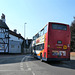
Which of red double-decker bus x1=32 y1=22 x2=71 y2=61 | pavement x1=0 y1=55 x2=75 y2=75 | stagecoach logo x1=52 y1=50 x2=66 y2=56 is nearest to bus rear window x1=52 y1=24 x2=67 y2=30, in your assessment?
red double-decker bus x1=32 y1=22 x2=71 y2=61

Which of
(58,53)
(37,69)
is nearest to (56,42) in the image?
(58,53)

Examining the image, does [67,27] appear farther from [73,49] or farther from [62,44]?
[73,49]

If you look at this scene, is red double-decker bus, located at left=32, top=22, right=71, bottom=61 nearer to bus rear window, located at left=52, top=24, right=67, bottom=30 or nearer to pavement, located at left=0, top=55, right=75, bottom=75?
bus rear window, located at left=52, top=24, right=67, bottom=30

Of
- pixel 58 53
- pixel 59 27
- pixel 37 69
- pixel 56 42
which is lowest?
pixel 37 69

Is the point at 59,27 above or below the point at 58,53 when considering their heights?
above

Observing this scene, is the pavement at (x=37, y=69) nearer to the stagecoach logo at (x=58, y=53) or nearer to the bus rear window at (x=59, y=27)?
the stagecoach logo at (x=58, y=53)

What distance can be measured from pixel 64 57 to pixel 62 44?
135cm

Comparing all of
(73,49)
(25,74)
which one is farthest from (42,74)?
(73,49)

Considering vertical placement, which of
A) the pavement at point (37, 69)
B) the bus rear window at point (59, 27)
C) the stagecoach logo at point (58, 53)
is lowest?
the pavement at point (37, 69)

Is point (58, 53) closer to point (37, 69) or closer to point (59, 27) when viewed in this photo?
point (59, 27)

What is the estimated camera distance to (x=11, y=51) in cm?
4053

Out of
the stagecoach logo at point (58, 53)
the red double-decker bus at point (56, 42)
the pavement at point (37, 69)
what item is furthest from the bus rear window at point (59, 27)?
the pavement at point (37, 69)

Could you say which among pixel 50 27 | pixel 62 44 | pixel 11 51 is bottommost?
pixel 11 51

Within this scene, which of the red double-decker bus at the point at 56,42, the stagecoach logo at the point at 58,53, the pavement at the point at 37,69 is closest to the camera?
the pavement at the point at 37,69
